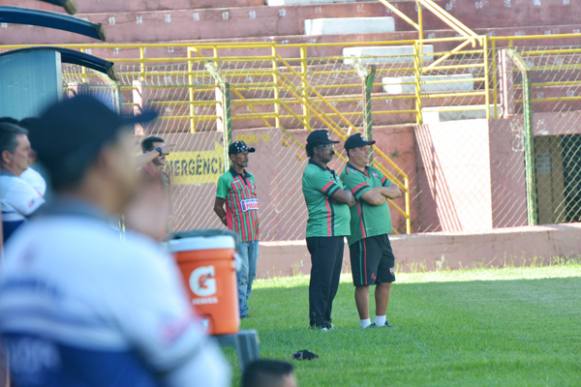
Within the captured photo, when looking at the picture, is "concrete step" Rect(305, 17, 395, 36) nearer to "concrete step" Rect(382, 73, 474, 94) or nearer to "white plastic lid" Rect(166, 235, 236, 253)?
"concrete step" Rect(382, 73, 474, 94)

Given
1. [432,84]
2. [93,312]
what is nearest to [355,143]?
[93,312]

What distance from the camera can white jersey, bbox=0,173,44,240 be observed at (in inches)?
253

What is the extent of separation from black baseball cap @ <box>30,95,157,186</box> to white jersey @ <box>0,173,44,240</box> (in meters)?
3.79

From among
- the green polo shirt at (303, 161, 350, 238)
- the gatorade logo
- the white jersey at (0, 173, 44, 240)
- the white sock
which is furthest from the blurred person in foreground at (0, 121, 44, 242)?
the white sock

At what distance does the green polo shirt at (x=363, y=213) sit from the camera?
11.5 m

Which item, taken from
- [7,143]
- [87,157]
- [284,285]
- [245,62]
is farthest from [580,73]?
[87,157]

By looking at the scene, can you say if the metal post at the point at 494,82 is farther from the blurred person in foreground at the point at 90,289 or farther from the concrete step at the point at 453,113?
the blurred person in foreground at the point at 90,289

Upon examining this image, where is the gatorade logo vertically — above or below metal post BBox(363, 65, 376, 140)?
below

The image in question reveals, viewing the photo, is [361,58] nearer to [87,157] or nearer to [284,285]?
[284,285]

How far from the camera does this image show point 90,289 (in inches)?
98.9

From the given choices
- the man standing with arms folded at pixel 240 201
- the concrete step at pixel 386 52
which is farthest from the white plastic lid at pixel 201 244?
the concrete step at pixel 386 52

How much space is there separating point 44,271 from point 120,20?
68.5 ft

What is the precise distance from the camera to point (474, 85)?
21953mm

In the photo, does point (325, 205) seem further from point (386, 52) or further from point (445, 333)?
point (386, 52)
